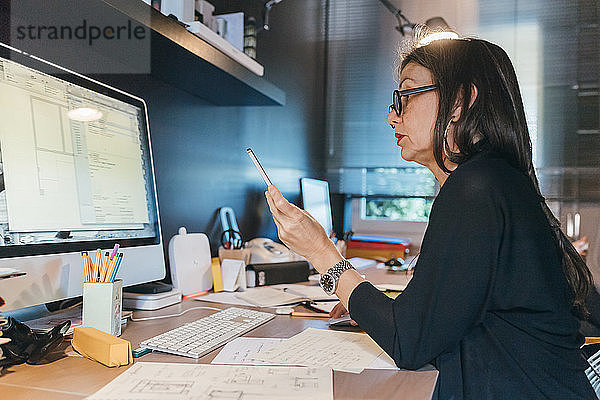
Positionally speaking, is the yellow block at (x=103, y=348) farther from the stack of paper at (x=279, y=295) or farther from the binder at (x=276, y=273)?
the binder at (x=276, y=273)

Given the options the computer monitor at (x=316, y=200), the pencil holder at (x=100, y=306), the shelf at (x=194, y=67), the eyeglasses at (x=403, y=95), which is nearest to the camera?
the pencil holder at (x=100, y=306)

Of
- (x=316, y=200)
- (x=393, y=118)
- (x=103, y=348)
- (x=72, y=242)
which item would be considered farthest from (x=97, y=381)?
(x=316, y=200)

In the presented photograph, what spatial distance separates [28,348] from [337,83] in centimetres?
291

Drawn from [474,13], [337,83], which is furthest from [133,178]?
[474,13]

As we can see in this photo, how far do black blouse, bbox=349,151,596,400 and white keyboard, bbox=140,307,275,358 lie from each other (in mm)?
280

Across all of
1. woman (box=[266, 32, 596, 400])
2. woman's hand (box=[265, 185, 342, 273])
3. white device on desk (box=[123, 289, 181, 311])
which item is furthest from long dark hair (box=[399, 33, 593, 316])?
white device on desk (box=[123, 289, 181, 311])

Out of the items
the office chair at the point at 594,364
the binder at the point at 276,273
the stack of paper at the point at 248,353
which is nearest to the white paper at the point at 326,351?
Result: the stack of paper at the point at 248,353

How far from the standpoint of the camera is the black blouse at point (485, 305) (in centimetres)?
89

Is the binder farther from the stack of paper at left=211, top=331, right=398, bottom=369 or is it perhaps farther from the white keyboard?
the stack of paper at left=211, top=331, right=398, bottom=369

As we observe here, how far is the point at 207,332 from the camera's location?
1.09 metres

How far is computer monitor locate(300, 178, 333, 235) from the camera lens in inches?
107

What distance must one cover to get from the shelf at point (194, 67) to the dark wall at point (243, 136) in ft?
0.16

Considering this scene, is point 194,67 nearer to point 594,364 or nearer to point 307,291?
point 307,291

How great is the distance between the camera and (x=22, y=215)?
956 mm
